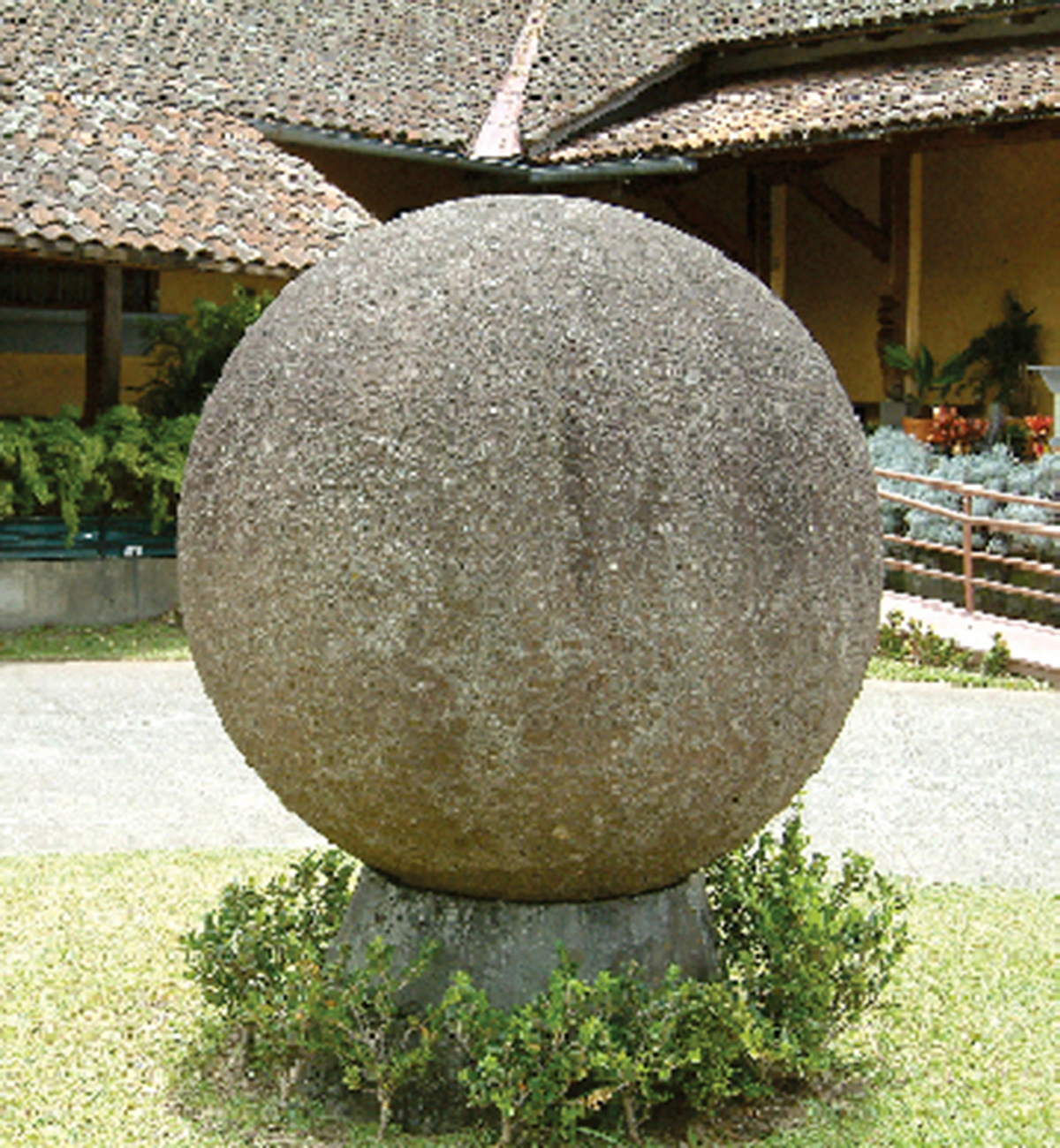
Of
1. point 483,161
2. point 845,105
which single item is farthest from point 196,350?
point 845,105

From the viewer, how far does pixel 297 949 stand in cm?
406

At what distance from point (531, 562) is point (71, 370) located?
12.8 m

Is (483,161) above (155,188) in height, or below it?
above

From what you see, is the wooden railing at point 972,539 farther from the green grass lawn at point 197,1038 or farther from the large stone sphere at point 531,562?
the large stone sphere at point 531,562

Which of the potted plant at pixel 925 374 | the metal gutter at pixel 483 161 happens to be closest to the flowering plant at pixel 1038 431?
the potted plant at pixel 925 374

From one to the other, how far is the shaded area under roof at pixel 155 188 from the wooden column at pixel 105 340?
0.89 m

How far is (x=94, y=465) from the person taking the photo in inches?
497

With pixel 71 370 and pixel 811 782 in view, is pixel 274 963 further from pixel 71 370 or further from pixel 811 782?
pixel 71 370

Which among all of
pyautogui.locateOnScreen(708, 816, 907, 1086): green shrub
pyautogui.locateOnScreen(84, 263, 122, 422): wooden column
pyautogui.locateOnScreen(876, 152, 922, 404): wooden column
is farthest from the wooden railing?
pyautogui.locateOnScreen(708, 816, 907, 1086): green shrub

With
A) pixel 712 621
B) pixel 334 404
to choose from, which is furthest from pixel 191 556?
pixel 712 621

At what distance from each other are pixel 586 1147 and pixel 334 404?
5.60 ft

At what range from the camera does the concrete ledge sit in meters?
12.9

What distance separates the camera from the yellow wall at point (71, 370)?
49.7ft

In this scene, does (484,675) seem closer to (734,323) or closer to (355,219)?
(734,323)
